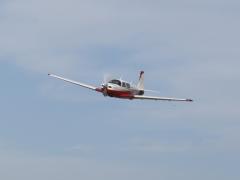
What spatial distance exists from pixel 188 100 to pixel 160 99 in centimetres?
1688

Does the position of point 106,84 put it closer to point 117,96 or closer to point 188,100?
point 117,96

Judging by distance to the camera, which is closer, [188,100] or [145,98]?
[188,100]

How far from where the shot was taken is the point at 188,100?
182 meters

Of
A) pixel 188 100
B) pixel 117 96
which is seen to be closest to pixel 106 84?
pixel 117 96

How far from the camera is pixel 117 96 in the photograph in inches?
7849

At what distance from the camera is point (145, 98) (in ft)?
655

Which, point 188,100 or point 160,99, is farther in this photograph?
point 160,99

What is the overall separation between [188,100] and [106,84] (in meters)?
28.5

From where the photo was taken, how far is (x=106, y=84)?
655ft

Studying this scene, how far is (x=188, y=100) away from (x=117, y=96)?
2572 centimetres

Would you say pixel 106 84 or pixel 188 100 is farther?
pixel 106 84

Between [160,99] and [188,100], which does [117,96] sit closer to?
[160,99]

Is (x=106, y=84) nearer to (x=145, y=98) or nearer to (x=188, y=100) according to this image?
(x=145, y=98)

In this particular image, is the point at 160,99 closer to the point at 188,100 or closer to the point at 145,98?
the point at 145,98
